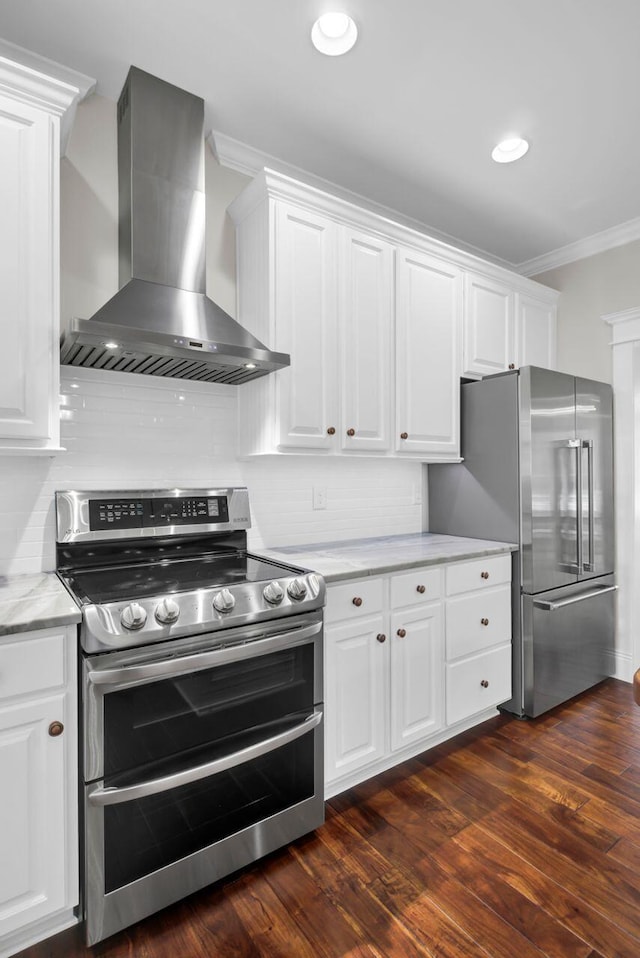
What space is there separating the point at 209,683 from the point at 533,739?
5.90 feet

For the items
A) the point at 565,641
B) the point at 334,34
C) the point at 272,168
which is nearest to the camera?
the point at 334,34

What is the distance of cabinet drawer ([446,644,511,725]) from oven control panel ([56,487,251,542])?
1.24 metres

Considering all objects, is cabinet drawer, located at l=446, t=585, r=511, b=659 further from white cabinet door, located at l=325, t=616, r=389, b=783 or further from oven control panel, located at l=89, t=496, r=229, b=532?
oven control panel, located at l=89, t=496, r=229, b=532

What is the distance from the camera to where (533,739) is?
2547mm

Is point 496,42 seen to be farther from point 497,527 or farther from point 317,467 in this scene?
point 497,527

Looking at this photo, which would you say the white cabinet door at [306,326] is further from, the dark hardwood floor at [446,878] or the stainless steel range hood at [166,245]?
the dark hardwood floor at [446,878]

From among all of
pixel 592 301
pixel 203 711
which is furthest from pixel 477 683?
pixel 592 301

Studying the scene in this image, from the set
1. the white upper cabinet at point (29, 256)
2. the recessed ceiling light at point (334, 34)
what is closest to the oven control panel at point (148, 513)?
the white upper cabinet at point (29, 256)

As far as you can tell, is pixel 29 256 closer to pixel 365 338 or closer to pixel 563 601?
pixel 365 338

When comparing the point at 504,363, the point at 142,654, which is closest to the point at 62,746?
the point at 142,654

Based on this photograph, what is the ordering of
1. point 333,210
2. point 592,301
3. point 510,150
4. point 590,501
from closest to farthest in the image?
1. point 333,210
2. point 510,150
3. point 590,501
4. point 592,301

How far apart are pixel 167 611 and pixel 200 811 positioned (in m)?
0.66

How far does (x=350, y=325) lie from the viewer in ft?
8.11

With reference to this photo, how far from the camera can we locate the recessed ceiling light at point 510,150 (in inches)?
95.4
